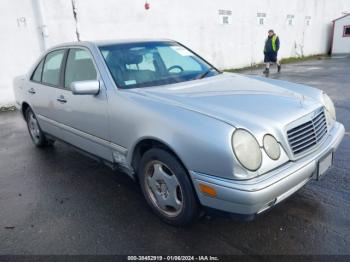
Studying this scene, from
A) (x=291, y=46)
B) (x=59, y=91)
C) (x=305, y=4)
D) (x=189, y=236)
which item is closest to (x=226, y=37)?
(x=291, y=46)

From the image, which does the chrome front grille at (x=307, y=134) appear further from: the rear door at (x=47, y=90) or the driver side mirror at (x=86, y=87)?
the rear door at (x=47, y=90)

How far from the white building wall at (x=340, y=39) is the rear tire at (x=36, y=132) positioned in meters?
23.3

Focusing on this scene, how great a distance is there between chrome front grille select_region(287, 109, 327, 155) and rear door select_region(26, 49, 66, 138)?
9.25 ft

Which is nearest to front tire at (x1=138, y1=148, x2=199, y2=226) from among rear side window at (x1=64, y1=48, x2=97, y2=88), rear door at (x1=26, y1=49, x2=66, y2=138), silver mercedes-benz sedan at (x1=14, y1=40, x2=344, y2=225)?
silver mercedes-benz sedan at (x1=14, y1=40, x2=344, y2=225)

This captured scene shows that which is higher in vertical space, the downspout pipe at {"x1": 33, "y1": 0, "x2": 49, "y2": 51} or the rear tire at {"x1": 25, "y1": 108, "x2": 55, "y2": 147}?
the downspout pipe at {"x1": 33, "y1": 0, "x2": 49, "y2": 51}

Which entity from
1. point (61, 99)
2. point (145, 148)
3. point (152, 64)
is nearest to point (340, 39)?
point (152, 64)

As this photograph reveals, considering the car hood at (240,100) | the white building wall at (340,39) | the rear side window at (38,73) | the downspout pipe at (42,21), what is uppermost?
the downspout pipe at (42,21)

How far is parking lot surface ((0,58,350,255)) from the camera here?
8.32 ft

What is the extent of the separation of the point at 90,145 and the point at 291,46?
19.1 m

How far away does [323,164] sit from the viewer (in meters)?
2.63

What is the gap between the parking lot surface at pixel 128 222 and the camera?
8.32ft

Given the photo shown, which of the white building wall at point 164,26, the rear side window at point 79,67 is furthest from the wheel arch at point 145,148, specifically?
the white building wall at point 164,26

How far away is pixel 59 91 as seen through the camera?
12.7 feet

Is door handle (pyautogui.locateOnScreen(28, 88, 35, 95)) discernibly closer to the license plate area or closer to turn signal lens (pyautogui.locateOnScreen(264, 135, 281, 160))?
turn signal lens (pyautogui.locateOnScreen(264, 135, 281, 160))
